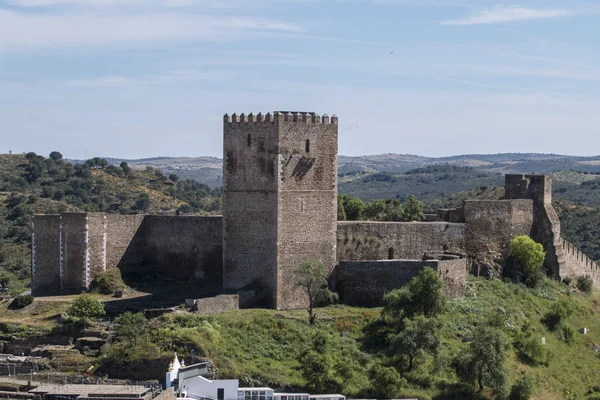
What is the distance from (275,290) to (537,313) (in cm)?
1173

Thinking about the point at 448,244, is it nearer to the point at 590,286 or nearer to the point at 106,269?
the point at 590,286

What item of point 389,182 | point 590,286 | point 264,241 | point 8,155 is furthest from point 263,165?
point 389,182

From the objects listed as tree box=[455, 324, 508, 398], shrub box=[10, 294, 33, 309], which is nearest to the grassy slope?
shrub box=[10, 294, 33, 309]

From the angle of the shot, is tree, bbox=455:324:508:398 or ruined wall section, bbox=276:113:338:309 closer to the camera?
tree, bbox=455:324:508:398

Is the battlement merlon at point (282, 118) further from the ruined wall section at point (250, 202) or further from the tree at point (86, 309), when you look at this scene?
the tree at point (86, 309)

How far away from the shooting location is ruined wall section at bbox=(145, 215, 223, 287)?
141ft

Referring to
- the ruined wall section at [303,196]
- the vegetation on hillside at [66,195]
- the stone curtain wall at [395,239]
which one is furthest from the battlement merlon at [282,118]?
the vegetation on hillside at [66,195]

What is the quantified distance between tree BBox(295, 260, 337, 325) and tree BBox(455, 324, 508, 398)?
19.7ft

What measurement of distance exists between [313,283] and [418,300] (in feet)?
13.2

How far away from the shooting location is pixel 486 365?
116 feet

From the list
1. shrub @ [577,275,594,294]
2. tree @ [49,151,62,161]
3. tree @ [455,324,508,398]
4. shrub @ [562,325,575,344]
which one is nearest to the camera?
tree @ [455,324,508,398]

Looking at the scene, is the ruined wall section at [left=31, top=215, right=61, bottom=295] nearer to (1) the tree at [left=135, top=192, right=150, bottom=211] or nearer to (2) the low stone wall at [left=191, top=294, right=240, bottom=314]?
(2) the low stone wall at [left=191, top=294, right=240, bottom=314]

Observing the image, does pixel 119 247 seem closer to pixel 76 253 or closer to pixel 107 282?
pixel 76 253

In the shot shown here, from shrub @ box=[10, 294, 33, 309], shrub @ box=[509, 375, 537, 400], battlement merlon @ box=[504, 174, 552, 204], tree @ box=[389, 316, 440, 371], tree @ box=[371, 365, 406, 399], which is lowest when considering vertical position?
shrub @ box=[509, 375, 537, 400]
